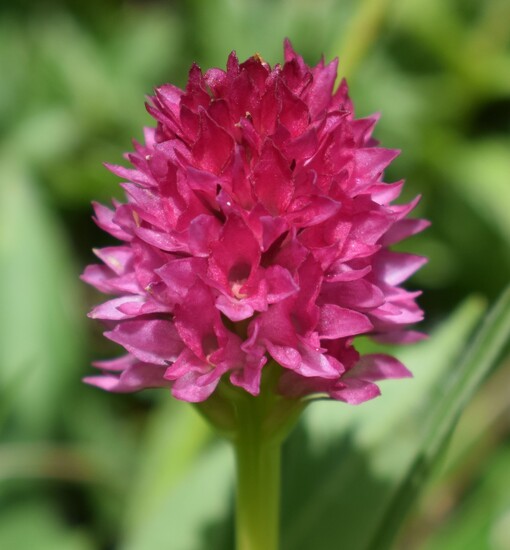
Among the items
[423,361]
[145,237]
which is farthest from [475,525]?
[145,237]

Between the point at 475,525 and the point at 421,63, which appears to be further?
the point at 421,63

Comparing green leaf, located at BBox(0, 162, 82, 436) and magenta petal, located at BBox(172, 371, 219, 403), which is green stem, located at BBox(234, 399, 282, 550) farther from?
green leaf, located at BBox(0, 162, 82, 436)

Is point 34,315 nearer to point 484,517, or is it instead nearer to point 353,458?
point 353,458

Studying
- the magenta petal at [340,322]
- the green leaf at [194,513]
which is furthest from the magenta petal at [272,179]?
the green leaf at [194,513]

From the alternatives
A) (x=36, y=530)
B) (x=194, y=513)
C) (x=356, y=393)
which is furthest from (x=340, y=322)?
(x=36, y=530)

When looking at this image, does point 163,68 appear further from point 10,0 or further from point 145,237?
point 145,237

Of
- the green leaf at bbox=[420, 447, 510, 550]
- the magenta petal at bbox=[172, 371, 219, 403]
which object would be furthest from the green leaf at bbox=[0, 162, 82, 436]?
the magenta petal at bbox=[172, 371, 219, 403]
